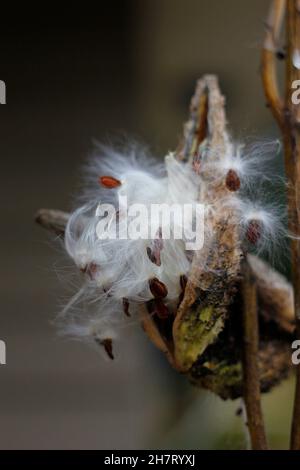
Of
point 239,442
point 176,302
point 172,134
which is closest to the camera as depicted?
point 176,302

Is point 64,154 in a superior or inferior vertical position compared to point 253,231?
superior

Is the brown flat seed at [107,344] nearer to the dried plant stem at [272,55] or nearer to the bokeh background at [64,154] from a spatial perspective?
the dried plant stem at [272,55]

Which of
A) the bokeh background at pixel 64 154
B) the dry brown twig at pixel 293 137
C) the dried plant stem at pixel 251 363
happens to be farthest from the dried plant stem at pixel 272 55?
the bokeh background at pixel 64 154

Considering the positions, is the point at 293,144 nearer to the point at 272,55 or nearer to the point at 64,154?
the point at 272,55

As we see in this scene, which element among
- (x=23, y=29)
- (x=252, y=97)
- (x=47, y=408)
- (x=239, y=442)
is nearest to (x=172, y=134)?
(x=252, y=97)

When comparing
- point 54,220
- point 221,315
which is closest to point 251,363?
point 221,315

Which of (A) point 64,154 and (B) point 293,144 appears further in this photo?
(A) point 64,154
